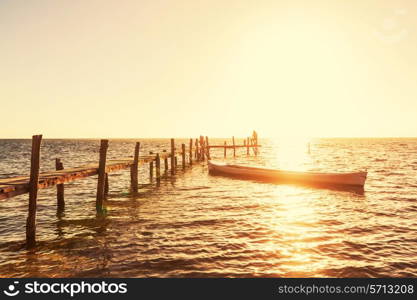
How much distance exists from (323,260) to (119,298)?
514 centimetres

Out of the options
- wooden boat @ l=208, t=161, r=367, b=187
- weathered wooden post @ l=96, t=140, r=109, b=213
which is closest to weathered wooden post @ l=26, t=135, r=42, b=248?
weathered wooden post @ l=96, t=140, r=109, b=213

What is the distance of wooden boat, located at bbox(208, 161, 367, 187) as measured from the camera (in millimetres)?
18766

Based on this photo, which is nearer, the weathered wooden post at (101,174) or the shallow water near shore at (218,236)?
the shallow water near shore at (218,236)

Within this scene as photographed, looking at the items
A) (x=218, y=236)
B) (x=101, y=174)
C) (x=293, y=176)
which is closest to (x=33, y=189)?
(x=101, y=174)

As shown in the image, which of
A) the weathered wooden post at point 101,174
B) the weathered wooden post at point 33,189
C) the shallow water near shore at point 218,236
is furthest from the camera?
the weathered wooden post at point 101,174

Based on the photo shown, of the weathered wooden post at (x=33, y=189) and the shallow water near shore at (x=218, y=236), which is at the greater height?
the weathered wooden post at (x=33, y=189)

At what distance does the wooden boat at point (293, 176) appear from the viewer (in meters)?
18.8

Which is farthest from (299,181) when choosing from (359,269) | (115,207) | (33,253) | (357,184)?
(33,253)

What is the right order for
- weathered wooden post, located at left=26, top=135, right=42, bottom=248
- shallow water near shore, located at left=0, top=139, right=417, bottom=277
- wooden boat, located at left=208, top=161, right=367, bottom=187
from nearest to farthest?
shallow water near shore, located at left=0, top=139, right=417, bottom=277 → weathered wooden post, located at left=26, top=135, right=42, bottom=248 → wooden boat, located at left=208, top=161, right=367, bottom=187

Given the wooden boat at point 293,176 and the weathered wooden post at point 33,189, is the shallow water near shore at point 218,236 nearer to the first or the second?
the weathered wooden post at point 33,189

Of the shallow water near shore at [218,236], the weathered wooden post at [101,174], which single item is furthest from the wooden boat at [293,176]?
the weathered wooden post at [101,174]

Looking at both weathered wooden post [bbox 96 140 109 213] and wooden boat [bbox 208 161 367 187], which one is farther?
wooden boat [bbox 208 161 367 187]

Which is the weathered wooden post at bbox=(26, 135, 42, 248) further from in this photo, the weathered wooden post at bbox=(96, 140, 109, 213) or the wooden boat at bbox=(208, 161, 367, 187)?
the wooden boat at bbox=(208, 161, 367, 187)

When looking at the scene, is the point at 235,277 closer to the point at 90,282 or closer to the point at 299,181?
the point at 90,282
